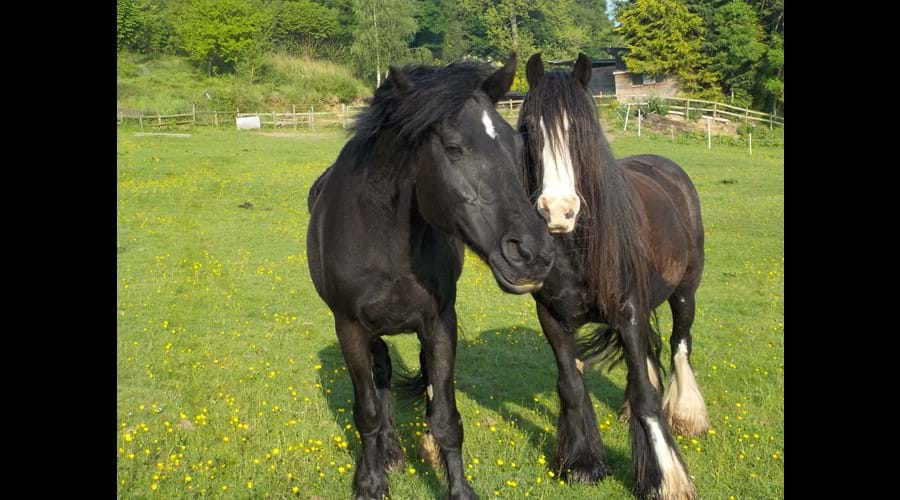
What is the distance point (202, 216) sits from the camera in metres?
17.5

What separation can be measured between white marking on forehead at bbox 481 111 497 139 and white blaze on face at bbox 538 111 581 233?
58cm

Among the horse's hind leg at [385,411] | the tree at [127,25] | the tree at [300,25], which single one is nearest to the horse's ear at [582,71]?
the horse's hind leg at [385,411]

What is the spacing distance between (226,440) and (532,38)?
228 feet

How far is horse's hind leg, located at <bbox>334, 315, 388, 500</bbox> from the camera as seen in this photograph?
169 inches

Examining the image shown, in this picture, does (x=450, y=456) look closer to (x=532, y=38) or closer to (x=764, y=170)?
(x=764, y=170)

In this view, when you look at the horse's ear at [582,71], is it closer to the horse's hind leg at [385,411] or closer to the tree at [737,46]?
the horse's hind leg at [385,411]

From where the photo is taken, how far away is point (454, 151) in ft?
11.1

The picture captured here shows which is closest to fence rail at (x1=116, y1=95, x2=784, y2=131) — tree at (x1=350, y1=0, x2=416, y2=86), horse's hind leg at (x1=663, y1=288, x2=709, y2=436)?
tree at (x1=350, y1=0, x2=416, y2=86)

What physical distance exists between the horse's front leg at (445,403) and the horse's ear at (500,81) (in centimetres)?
135

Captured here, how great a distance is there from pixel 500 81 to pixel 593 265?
1414 millimetres

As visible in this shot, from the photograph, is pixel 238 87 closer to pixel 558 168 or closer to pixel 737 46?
pixel 737 46
